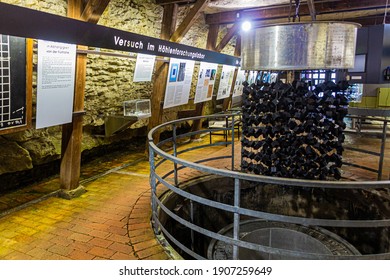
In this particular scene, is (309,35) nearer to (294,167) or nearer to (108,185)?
(294,167)

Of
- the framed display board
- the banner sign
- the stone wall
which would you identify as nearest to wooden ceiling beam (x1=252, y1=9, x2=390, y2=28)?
the stone wall

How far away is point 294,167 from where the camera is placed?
11.8ft

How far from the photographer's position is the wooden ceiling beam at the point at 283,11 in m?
6.91

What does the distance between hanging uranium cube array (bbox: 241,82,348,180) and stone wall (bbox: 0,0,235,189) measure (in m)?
2.83

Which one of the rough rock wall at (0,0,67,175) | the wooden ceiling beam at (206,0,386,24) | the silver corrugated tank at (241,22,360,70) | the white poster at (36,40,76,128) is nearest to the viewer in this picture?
the silver corrugated tank at (241,22,360,70)

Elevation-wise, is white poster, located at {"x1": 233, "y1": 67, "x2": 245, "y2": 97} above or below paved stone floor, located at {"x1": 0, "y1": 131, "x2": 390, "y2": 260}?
above

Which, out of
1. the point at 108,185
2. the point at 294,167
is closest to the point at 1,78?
the point at 108,185

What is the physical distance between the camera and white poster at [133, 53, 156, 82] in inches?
197

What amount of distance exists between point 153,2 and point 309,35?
4.13 m

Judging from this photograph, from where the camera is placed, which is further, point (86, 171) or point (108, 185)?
point (86, 171)

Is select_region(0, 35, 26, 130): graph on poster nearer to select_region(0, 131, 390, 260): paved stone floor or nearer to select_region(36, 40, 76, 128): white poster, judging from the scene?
select_region(36, 40, 76, 128): white poster

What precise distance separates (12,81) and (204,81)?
4954mm

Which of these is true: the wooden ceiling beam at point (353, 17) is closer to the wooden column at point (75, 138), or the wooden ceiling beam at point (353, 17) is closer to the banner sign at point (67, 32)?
the banner sign at point (67, 32)

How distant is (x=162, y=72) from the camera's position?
19.2 ft
